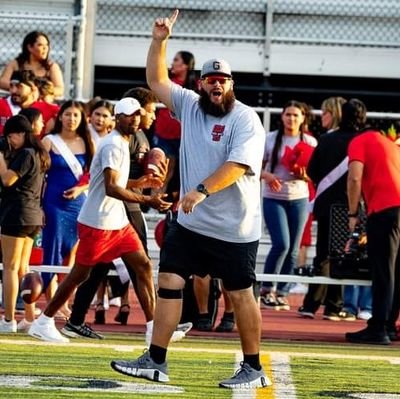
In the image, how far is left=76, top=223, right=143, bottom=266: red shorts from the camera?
10.9 metres

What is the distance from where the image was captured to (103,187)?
434 inches

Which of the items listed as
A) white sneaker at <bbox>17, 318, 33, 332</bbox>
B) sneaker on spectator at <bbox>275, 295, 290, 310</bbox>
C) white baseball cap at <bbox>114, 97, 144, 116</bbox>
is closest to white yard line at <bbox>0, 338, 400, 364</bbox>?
white sneaker at <bbox>17, 318, 33, 332</bbox>

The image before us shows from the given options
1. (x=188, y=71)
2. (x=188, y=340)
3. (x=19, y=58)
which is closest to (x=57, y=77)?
(x=19, y=58)

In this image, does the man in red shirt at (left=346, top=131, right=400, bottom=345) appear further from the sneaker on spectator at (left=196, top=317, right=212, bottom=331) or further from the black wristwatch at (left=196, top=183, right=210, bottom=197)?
the black wristwatch at (left=196, top=183, right=210, bottom=197)

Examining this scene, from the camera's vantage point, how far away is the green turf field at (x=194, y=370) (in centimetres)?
822

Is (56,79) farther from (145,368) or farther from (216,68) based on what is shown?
(145,368)

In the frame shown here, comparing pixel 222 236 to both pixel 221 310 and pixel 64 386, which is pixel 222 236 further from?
pixel 221 310

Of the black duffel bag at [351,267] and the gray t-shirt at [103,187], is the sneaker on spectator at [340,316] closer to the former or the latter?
the black duffel bag at [351,267]

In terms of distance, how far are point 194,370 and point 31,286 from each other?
2.46 meters

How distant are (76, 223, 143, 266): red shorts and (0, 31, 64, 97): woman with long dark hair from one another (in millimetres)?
3809

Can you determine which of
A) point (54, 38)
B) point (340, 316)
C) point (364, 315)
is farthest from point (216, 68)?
point (54, 38)

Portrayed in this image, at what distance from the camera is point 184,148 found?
28.8ft

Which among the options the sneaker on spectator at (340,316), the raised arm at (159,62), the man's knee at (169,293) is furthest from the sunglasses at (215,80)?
the sneaker on spectator at (340,316)

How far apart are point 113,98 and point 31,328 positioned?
29.1 feet
